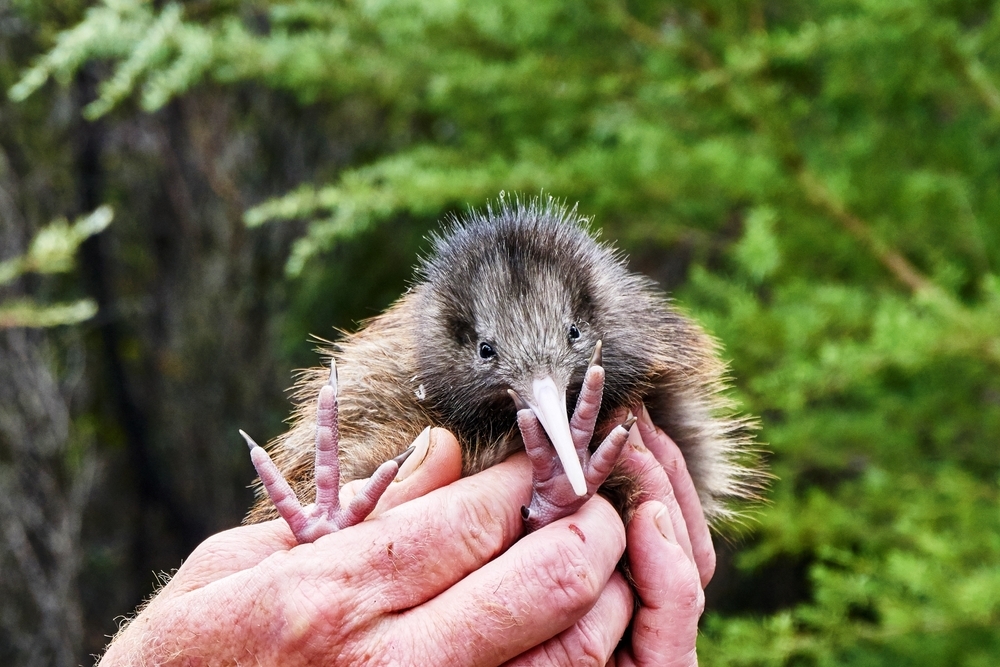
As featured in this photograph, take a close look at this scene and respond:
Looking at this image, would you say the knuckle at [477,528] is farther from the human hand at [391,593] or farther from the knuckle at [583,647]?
the knuckle at [583,647]

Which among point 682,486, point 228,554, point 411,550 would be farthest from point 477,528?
point 682,486

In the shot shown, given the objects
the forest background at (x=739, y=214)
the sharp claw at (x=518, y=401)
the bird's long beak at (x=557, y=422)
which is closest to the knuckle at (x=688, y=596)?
the bird's long beak at (x=557, y=422)

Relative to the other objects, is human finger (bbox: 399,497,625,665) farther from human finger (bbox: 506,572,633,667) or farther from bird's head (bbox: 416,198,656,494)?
bird's head (bbox: 416,198,656,494)

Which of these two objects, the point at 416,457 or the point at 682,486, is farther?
the point at 682,486

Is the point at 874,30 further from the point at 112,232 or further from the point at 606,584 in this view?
the point at 112,232

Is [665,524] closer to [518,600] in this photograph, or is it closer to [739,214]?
[518,600]

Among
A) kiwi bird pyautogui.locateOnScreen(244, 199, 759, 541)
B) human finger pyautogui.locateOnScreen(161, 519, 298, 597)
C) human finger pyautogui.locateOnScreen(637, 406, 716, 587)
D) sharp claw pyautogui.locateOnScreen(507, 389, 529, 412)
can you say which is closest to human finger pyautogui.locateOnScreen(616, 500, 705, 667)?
kiwi bird pyautogui.locateOnScreen(244, 199, 759, 541)
